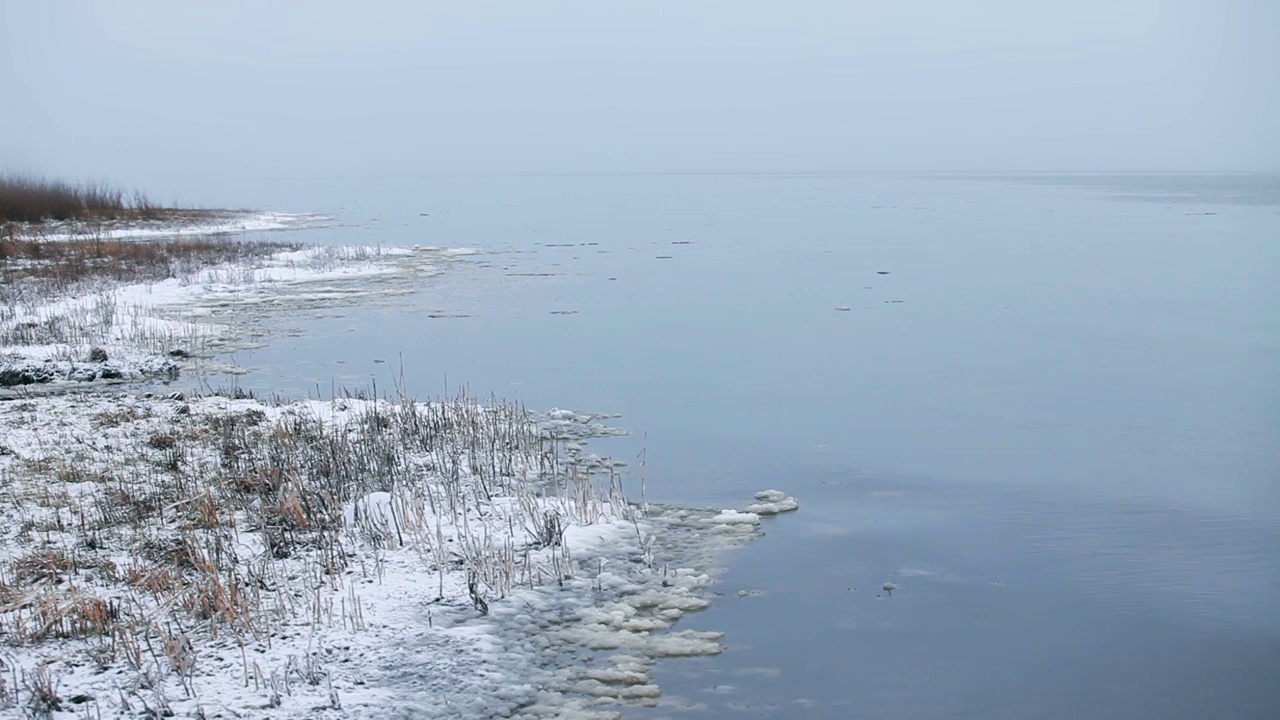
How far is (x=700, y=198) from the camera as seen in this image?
67562 millimetres

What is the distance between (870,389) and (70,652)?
10.3 m

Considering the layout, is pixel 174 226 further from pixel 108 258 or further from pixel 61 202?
pixel 108 258

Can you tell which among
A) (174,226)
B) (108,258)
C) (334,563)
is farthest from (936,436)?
(174,226)

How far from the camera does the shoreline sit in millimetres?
5781

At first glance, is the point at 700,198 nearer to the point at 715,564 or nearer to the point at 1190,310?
the point at 1190,310

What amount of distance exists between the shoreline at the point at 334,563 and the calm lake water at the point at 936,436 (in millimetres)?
649

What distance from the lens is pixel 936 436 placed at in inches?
454

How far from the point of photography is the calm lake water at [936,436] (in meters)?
6.46

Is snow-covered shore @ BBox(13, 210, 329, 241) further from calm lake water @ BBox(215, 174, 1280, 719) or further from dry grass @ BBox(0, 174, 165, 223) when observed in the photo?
calm lake water @ BBox(215, 174, 1280, 719)

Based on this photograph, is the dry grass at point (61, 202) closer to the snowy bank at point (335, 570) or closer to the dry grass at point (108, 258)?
the dry grass at point (108, 258)

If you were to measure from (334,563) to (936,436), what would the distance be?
6.98m

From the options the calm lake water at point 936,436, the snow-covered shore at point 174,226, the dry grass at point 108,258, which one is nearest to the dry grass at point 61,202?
the snow-covered shore at point 174,226

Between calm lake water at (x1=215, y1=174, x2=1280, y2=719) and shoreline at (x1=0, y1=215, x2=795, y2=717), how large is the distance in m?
0.65

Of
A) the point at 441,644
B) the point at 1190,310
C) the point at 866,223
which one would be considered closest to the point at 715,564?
the point at 441,644
